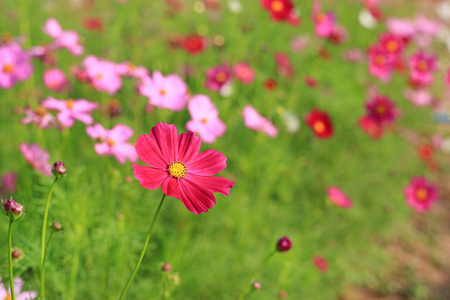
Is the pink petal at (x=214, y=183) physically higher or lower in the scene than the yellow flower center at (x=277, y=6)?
lower

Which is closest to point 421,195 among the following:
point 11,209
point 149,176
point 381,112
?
point 381,112

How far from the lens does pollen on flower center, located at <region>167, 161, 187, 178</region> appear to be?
2.25 ft

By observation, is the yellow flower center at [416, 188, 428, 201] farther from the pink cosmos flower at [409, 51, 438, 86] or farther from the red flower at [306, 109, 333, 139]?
the pink cosmos flower at [409, 51, 438, 86]

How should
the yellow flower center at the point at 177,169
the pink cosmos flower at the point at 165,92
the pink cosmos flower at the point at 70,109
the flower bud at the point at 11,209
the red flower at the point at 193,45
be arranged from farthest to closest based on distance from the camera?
the red flower at the point at 193,45 < the pink cosmos flower at the point at 165,92 < the pink cosmos flower at the point at 70,109 < the yellow flower center at the point at 177,169 < the flower bud at the point at 11,209

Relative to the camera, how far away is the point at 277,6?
6.41ft

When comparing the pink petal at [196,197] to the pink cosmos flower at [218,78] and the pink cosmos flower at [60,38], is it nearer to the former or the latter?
the pink cosmos flower at [60,38]

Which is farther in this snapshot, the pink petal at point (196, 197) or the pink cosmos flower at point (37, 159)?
the pink cosmos flower at point (37, 159)

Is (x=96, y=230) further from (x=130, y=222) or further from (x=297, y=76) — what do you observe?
(x=297, y=76)

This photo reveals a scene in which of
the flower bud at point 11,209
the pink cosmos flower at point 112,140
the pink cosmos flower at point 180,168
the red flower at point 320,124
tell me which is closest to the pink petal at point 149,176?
the pink cosmos flower at point 180,168

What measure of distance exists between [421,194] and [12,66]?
218 cm

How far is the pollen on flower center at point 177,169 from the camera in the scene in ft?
2.25

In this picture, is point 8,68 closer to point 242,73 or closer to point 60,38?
point 60,38

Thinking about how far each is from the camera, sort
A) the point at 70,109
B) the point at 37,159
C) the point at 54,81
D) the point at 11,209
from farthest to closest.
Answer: the point at 54,81
the point at 37,159
the point at 70,109
the point at 11,209

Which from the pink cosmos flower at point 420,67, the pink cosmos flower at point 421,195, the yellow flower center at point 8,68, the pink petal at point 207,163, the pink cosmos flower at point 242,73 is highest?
the pink cosmos flower at point 420,67
